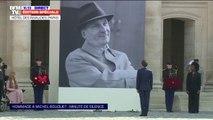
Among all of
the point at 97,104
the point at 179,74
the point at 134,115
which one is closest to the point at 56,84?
the point at 97,104

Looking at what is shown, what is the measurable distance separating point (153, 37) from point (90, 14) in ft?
12.4

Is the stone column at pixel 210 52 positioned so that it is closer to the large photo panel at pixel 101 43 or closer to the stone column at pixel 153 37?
the stone column at pixel 153 37

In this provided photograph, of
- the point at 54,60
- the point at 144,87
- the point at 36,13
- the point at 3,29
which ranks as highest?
the point at 36,13

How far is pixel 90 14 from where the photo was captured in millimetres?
22016

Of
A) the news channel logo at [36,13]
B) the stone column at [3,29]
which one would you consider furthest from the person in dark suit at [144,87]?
the stone column at [3,29]

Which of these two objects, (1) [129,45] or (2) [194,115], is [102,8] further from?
(2) [194,115]

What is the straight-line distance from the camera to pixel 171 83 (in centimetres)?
2178

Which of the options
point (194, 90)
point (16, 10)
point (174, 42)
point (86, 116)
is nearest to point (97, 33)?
point (16, 10)

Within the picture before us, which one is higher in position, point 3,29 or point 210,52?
point 3,29

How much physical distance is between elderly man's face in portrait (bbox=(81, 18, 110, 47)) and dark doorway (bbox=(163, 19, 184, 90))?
798 centimetres

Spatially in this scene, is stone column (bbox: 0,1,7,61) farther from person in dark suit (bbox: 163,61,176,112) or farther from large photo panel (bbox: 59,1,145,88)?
person in dark suit (bbox: 163,61,176,112)

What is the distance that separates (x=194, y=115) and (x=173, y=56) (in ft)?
33.7

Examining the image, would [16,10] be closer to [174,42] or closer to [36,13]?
[36,13]

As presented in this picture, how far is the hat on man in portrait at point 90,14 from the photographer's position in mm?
21891
